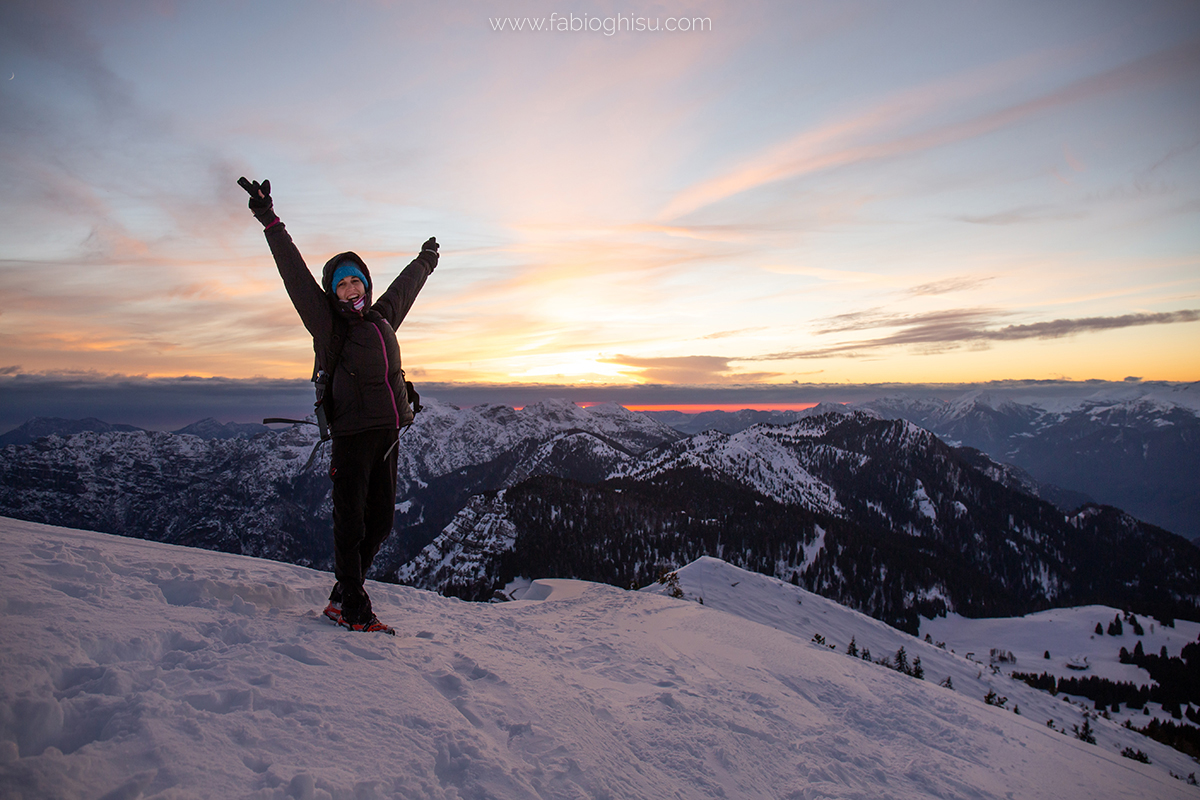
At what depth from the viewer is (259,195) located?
18.0ft

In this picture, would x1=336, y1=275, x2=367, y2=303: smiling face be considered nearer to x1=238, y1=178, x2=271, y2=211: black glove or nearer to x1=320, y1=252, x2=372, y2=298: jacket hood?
x1=320, y1=252, x2=372, y2=298: jacket hood

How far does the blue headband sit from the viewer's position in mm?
5969

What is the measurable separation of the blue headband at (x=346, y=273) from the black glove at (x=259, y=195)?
2.93 ft

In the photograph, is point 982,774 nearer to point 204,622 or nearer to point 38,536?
point 204,622

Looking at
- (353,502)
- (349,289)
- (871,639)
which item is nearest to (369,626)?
(353,502)

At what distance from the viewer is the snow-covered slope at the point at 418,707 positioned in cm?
299

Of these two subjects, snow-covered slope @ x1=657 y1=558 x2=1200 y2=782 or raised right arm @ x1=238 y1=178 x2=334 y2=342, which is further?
snow-covered slope @ x1=657 y1=558 x2=1200 y2=782

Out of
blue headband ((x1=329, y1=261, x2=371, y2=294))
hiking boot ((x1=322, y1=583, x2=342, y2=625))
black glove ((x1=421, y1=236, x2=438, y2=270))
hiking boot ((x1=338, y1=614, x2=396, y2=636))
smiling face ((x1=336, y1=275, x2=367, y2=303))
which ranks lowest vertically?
hiking boot ((x1=338, y1=614, x2=396, y2=636))

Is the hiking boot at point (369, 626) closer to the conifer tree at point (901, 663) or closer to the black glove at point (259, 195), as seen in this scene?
the black glove at point (259, 195)

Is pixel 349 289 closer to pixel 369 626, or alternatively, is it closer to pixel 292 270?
pixel 292 270

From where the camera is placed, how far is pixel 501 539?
132250 millimetres

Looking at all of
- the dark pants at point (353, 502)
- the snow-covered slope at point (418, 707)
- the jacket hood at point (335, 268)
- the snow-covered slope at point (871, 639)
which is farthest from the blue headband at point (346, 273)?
the snow-covered slope at point (871, 639)

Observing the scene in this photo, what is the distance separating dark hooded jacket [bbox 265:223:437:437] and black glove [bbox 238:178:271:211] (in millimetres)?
228

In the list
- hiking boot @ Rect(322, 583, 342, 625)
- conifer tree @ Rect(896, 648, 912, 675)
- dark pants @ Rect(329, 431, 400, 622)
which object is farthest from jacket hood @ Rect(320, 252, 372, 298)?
conifer tree @ Rect(896, 648, 912, 675)
